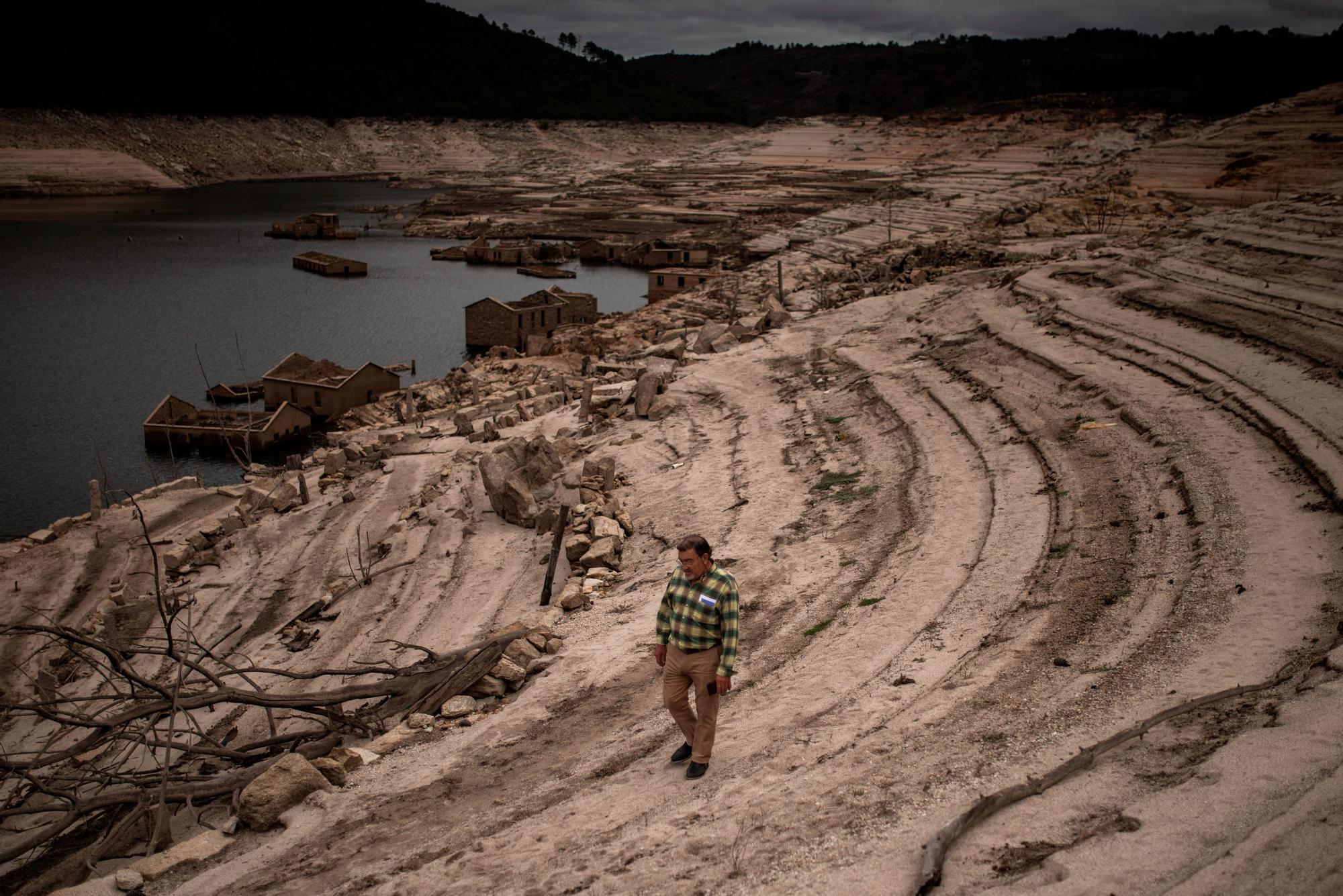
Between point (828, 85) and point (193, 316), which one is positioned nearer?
point (193, 316)

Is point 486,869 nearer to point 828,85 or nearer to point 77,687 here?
point 77,687

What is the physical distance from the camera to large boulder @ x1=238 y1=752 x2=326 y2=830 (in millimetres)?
5980

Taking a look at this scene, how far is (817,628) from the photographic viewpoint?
7.55 m

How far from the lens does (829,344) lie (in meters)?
17.1

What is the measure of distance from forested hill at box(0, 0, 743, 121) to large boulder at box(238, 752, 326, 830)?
3813 inches

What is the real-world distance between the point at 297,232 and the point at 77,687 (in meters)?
57.2

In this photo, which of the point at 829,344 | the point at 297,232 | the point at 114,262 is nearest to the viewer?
the point at 829,344

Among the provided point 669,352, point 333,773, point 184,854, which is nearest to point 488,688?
point 333,773

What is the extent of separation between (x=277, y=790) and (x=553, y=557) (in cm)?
421

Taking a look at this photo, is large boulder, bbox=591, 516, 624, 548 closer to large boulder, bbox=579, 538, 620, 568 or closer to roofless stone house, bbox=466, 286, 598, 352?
large boulder, bbox=579, 538, 620, 568

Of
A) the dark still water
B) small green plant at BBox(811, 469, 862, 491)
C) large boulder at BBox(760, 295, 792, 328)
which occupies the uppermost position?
large boulder at BBox(760, 295, 792, 328)

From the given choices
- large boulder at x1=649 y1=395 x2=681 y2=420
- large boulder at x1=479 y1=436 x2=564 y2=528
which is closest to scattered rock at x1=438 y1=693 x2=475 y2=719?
large boulder at x1=479 y1=436 x2=564 y2=528

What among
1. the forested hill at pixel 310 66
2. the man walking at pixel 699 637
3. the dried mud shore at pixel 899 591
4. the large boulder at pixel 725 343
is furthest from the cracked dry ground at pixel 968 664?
the forested hill at pixel 310 66

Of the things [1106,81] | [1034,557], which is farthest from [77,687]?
[1106,81]
